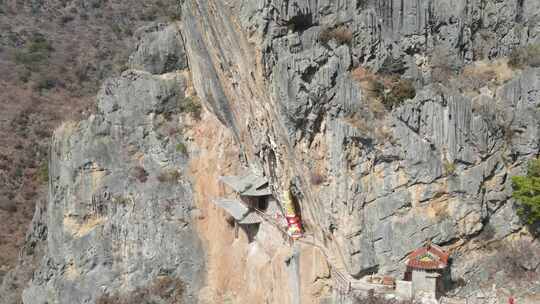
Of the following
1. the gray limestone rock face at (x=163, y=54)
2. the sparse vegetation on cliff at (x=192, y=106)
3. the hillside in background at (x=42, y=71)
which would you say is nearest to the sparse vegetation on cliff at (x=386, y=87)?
the sparse vegetation on cliff at (x=192, y=106)

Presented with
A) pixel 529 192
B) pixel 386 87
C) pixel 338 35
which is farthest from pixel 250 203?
pixel 529 192

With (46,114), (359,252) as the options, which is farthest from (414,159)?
(46,114)

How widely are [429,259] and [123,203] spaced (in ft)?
59.1

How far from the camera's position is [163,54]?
33.6 metres

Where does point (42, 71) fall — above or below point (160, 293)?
above

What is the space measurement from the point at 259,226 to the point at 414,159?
9806mm

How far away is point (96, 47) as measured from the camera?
6694 cm

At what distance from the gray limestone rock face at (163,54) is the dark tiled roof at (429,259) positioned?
18.6 metres

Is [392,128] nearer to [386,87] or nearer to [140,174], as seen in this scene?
[386,87]

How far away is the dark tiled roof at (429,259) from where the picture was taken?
63.8ft

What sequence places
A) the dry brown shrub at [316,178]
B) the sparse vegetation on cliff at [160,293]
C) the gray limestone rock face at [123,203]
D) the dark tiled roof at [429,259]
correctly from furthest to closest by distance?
the gray limestone rock face at [123,203]
the sparse vegetation on cliff at [160,293]
the dry brown shrub at [316,178]
the dark tiled roof at [429,259]

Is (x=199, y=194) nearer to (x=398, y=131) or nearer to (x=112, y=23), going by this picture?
(x=398, y=131)

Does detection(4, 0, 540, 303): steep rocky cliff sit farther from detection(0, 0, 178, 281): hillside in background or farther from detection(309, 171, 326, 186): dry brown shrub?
detection(0, 0, 178, 281): hillside in background

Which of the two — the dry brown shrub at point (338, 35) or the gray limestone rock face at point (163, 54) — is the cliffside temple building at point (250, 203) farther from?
the dry brown shrub at point (338, 35)
